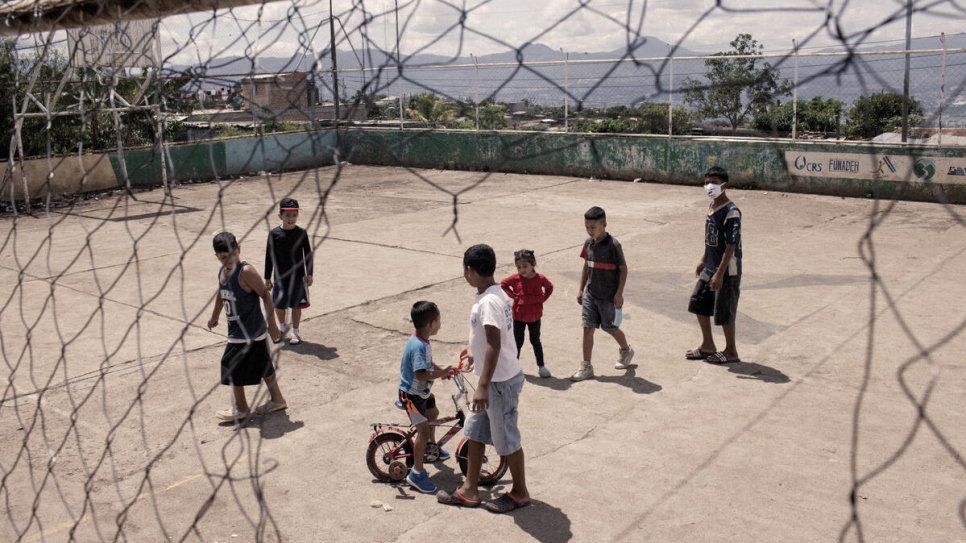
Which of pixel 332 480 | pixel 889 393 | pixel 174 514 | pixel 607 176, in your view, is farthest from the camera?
pixel 607 176

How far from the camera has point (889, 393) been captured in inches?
232

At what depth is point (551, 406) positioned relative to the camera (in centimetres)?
586

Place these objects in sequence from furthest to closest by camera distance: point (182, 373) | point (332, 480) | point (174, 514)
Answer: point (182, 373) < point (332, 480) < point (174, 514)

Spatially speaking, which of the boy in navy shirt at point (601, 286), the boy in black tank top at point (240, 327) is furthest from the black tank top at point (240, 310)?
the boy in navy shirt at point (601, 286)

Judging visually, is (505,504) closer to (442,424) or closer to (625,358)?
(442,424)

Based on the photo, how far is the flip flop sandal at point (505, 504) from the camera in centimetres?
445

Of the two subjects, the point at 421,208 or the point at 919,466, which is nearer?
the point at 919,466

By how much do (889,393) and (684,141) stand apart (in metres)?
11.1

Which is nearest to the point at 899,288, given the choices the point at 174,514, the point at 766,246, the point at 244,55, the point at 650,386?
the point at 766,246

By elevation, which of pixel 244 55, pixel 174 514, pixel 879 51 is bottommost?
pixel 174 514

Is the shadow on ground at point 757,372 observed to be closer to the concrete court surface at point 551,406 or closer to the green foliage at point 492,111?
the concrete court surface at point 551,406

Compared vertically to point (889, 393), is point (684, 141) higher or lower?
higher

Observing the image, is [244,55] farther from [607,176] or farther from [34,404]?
[607,176]

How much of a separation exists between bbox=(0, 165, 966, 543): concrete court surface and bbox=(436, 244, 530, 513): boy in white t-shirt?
252 millimetres
